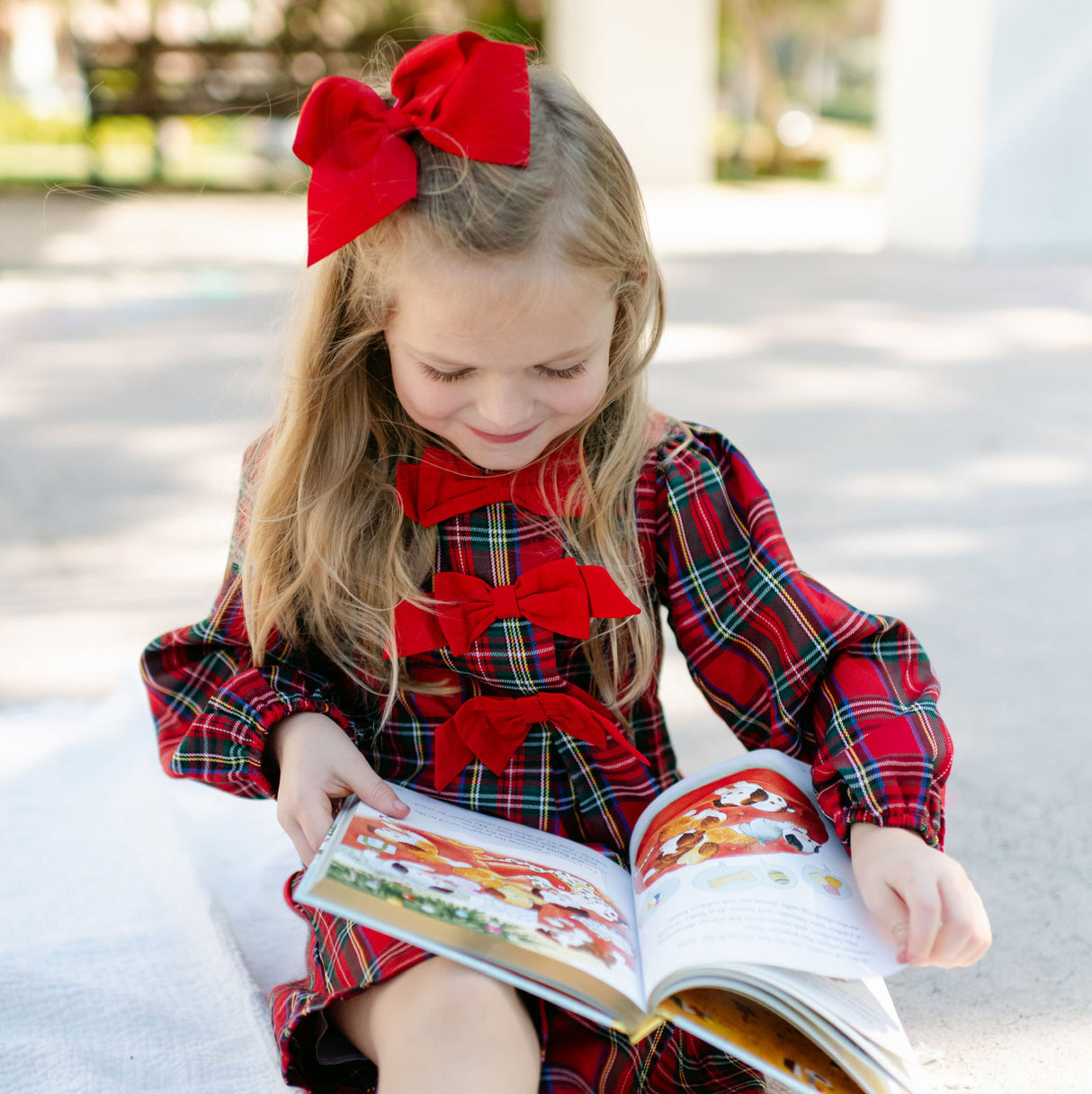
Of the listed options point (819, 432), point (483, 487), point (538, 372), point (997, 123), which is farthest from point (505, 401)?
point (997, 123)

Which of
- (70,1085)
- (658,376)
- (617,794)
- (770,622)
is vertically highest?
(770,622)

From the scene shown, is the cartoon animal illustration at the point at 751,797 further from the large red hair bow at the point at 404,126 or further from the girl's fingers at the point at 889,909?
the large red hair bow at the point at 404,126

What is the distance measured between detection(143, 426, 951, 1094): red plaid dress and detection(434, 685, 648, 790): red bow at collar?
0.05 feet

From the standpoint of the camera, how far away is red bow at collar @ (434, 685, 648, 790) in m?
1.12

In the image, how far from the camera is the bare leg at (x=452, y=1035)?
0.87 meters

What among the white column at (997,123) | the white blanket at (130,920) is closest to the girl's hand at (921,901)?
the white blanket at (130,920)

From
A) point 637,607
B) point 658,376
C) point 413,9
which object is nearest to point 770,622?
point 637,607

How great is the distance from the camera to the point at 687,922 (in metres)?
0.88

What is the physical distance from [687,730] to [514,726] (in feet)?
2.11

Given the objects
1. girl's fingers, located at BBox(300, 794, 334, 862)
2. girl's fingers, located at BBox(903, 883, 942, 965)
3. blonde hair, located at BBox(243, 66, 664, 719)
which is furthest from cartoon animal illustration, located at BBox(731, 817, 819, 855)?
girl's fingers, located at BBox(300, 794, 334, 862)

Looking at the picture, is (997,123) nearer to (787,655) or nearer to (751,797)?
(787,655)

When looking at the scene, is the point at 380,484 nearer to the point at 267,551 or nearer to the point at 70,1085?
the point at 267,551

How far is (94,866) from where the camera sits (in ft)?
4.60

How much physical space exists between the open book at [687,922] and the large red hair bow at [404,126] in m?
0.45
